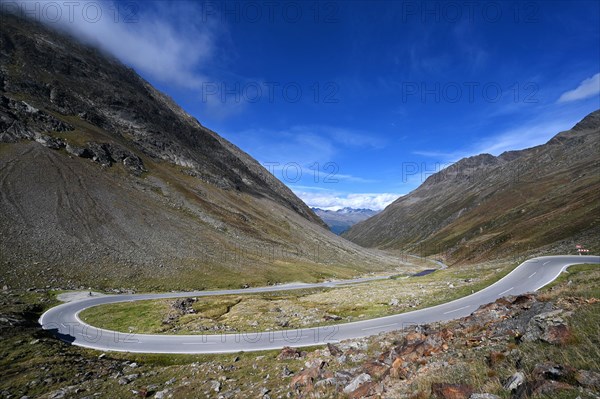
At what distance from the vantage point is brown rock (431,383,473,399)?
8.90m

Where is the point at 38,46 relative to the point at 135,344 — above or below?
above

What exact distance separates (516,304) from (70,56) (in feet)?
724

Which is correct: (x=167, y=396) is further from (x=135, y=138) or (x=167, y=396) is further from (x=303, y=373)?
(x=135, y=138)

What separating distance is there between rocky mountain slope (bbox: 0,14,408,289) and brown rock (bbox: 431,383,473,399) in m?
69.1

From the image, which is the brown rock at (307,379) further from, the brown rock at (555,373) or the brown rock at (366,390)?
the brown rock at (555,373)

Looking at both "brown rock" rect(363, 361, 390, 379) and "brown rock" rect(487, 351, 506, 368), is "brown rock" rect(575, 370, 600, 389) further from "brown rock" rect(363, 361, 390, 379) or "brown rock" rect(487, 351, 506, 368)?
"brown rock" rect(363, 361, 390, 379)

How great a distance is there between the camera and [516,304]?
63.8 feet

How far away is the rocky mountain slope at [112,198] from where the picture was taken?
69.6 m

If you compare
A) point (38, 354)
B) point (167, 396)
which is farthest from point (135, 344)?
point (167, 396)

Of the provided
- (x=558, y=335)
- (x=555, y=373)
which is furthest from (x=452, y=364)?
(x=555, y=373)

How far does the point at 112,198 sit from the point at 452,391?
10837cm

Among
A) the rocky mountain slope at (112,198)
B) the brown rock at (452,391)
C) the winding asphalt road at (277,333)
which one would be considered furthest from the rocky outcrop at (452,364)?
the rocky mountain slope at (112,198)

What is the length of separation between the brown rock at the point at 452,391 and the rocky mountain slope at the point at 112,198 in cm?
6914

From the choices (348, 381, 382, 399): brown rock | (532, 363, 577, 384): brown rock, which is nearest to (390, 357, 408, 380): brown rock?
(348, 381, 382, 399): brown rock
